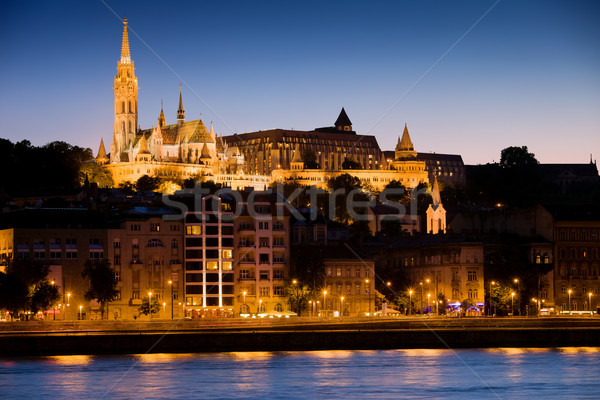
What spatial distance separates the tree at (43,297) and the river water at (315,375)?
17244 millimetres

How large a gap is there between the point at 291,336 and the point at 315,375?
1665 centimetres

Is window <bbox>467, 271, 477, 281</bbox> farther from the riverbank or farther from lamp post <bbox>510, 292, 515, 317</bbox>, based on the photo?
the riverbank

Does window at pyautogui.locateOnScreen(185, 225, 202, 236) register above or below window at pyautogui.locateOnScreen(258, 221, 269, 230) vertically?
below

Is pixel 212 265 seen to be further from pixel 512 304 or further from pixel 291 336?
pixel 291 336

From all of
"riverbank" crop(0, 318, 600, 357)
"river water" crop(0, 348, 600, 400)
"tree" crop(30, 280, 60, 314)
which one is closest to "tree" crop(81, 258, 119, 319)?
"tree" crop(30, 280, 60, 314)

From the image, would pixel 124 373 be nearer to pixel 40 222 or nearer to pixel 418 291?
pixel 40 222

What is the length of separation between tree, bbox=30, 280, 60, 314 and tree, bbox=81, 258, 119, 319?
372cm

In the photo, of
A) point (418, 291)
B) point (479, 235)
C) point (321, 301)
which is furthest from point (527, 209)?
point (321, 301)

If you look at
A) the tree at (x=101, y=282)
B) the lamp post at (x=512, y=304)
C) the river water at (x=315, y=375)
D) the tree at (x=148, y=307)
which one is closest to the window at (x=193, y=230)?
the tree at (x=148, y=307)

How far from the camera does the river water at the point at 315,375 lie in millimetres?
78375

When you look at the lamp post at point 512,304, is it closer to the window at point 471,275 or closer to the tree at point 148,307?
the window at point 471,275

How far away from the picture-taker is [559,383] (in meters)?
81.8

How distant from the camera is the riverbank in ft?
324

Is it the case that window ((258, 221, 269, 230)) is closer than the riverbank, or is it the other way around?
the riverbank
